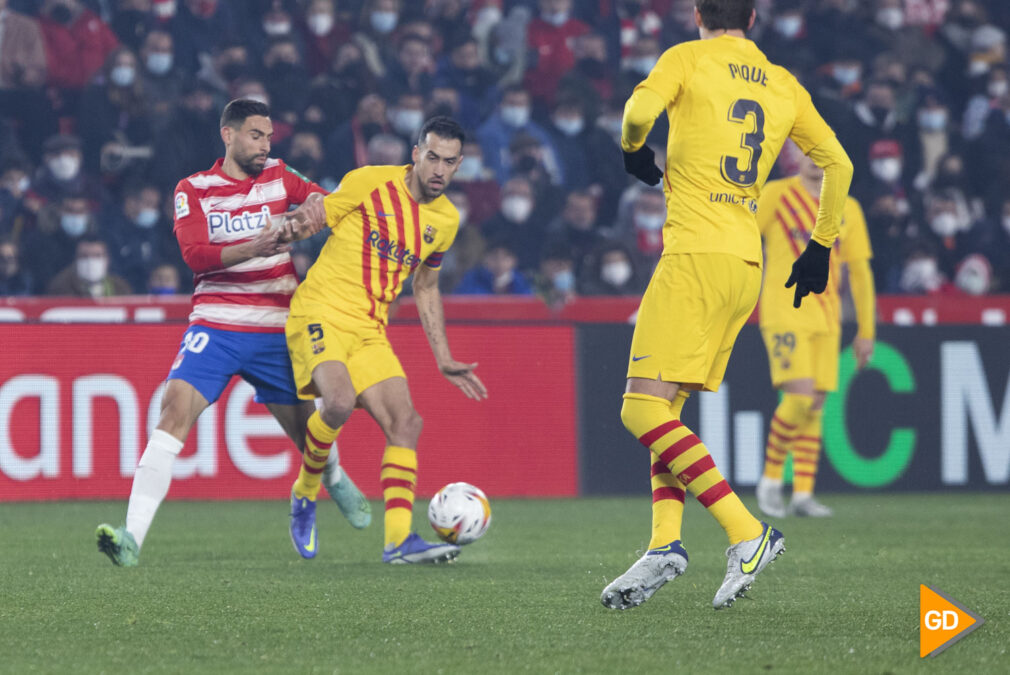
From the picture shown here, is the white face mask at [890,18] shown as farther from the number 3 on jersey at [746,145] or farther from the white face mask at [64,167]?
the number 3 on jersey at [746,145]

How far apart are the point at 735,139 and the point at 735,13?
0.44 metres

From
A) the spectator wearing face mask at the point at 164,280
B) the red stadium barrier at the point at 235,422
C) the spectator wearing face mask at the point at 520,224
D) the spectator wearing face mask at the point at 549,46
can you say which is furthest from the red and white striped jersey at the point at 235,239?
the spectator wearing face mask at the point at 549,46

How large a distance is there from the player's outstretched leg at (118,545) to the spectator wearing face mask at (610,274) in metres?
6.32

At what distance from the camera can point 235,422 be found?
9.65 m

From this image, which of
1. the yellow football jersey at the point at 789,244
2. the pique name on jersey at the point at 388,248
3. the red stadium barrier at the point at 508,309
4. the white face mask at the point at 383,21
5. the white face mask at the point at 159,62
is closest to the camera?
the pique name on jersey at the point at 388,248

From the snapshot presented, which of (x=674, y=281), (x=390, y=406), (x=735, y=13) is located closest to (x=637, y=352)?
(x=674, y=281)

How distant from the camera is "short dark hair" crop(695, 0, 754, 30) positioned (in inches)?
194

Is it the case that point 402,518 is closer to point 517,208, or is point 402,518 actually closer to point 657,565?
point 657,565

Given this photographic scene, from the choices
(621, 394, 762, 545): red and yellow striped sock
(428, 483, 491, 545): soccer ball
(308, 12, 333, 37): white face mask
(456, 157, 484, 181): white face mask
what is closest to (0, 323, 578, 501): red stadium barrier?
(456, 157, 484, 181): white face mask

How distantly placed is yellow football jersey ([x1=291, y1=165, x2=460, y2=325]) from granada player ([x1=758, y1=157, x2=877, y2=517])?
9.18ft

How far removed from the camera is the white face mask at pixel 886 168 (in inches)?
528

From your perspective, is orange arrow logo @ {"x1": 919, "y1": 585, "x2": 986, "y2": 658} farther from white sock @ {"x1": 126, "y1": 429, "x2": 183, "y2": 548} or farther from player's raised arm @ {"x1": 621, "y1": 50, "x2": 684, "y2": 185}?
white sock @ {"x1": 126, "y1": 429, "x2": 183, "y2": 548}

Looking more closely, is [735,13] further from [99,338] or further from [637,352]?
[99,338]

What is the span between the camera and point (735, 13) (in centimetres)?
493
